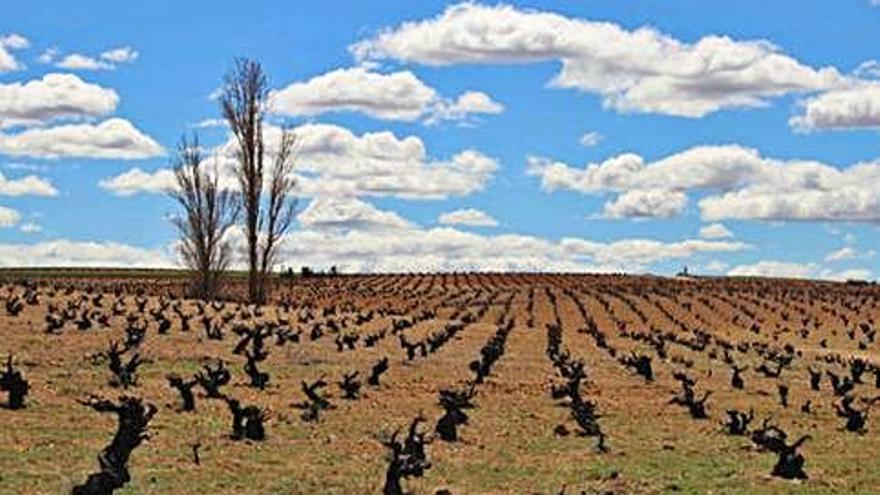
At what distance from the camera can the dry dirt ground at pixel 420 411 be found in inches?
805

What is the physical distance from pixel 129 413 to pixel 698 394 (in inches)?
798

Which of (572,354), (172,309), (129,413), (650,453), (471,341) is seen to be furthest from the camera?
(172,309)

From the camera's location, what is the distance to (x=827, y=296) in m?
107

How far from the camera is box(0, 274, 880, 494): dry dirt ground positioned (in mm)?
20453

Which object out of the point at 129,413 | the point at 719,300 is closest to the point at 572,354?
the point at 129,413

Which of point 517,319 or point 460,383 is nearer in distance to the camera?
point 460,383

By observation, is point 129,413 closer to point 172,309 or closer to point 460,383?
point 460,383

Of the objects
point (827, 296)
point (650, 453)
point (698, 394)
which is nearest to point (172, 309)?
point (698, 394)

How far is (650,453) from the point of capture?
2383 centimetres

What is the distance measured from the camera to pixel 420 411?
28641 mm

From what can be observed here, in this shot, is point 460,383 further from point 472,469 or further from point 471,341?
point 471,341

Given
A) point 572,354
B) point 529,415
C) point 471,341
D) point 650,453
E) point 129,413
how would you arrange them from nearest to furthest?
1. point 129,413
2. point 650,453
3. point 529,415
4. point 572,354
5. point 471,341

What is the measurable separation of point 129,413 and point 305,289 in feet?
292

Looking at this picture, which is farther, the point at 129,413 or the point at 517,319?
the point at 517,319
